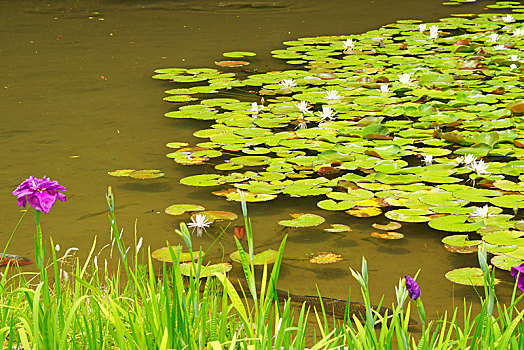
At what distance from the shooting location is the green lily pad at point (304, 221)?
2800 millimetres

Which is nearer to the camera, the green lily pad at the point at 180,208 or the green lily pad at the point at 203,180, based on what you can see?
the green lily pad at the point at 180,208

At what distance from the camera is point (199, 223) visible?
8.99 feet

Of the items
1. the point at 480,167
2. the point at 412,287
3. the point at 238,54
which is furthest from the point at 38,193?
the point at 238,54

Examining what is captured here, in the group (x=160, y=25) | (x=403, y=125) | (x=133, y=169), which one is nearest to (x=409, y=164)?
(x=403, y=125)

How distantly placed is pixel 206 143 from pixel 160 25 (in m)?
4.16

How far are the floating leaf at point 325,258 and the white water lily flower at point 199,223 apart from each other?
446mm

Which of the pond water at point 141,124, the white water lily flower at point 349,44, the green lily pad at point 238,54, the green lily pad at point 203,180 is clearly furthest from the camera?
the white water lily flower at point 349,44

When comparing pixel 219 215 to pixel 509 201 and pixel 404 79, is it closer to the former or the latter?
pixel 509 201

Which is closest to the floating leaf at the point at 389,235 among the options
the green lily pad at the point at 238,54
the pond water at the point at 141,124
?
the pond water at the point at 141,124

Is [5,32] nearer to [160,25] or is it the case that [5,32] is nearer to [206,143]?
[160,25]

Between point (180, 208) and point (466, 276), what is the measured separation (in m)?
1.20

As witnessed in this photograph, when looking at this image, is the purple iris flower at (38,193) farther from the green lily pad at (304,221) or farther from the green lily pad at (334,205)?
the green lily pad at (334,205)

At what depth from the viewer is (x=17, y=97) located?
4.87 metres

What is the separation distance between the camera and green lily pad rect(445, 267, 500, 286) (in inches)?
92.3
